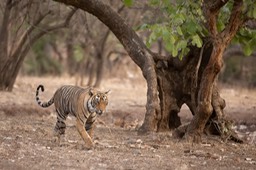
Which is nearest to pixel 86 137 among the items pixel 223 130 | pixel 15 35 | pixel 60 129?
pixel 60 129

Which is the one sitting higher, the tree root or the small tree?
the small tree

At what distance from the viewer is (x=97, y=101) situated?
31.9ft

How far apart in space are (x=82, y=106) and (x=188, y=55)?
3721mm

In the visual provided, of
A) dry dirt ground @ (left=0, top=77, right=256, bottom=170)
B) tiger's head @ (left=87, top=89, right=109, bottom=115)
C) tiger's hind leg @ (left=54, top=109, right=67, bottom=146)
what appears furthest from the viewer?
tiger's hind leg @ (left=54, top=109, right=67, bottom=146)

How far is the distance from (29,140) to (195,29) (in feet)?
11.6

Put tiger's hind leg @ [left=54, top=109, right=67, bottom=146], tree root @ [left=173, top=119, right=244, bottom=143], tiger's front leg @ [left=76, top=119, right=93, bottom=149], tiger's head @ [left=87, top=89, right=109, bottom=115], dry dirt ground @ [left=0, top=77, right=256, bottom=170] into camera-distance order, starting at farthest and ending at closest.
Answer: tree root @ [left=173, top=119, right=244, bottom=143]
tiger's hind leg @ [left=54, top=109, right=67, bottom=146]
tiger's front leg @ [left=76, top=119, right=93, bottom=149]
tiger's head @ [left=87, top=89, right=109, bottom=115]
dry dirt ground @ [left=0, top=77, right=256, bottom=170]

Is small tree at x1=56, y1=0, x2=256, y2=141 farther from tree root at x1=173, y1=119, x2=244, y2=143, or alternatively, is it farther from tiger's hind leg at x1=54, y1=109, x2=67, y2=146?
tiger's hind leg at x1=54, y1=109, x2=67, y2=146

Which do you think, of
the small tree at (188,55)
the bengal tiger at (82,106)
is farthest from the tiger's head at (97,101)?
the small tree at (188,55)

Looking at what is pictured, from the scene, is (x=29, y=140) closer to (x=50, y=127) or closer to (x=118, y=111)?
(x=50, y=127)

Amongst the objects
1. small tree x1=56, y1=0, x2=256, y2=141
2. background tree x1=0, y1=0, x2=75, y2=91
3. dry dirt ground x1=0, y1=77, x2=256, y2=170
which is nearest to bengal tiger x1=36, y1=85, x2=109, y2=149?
dry dirt ground x1=0, y1=77, x2=256, y2=170

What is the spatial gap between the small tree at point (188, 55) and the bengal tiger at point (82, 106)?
60.9 inches

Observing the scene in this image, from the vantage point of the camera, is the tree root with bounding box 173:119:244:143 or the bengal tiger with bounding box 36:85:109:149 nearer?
the bengal tiger with bounding box 36:85:109:149

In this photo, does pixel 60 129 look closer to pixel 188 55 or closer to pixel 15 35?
pixel 188 55

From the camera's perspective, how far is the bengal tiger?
385 inches
